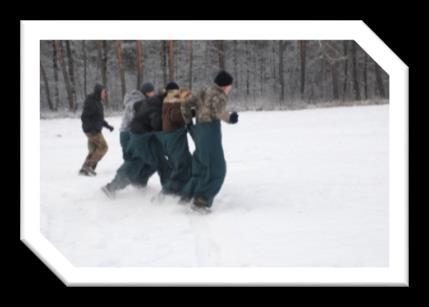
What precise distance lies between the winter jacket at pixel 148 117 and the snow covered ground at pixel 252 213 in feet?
3.28

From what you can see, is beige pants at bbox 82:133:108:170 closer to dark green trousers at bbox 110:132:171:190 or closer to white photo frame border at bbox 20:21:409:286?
dark green trousers at bbox 110:132:171:190

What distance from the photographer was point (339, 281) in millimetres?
5516

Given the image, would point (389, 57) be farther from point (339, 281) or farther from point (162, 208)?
point (162, 208)

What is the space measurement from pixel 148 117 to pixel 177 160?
0.76 m

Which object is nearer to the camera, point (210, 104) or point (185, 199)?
point (210, 104)

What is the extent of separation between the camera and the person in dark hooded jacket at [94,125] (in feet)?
30.1

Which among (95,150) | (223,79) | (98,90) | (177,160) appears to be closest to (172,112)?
(177,160)

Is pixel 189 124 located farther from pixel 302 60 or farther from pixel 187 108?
pixel 302 60

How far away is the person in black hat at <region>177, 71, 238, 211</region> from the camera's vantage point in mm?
6664

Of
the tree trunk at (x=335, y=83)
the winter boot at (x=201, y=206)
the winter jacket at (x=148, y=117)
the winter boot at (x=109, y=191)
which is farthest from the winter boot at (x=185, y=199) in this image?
the tree trunk at (x=335, y=83)

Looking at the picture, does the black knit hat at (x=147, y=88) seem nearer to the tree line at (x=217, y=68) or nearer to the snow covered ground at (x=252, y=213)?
the snow covered ground at (x=252, y=213)

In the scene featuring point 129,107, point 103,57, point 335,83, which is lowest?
point 129,107

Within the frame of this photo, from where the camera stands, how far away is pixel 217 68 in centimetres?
1948

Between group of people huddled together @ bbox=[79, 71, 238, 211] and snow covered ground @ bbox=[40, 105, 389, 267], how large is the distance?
0.24 m
